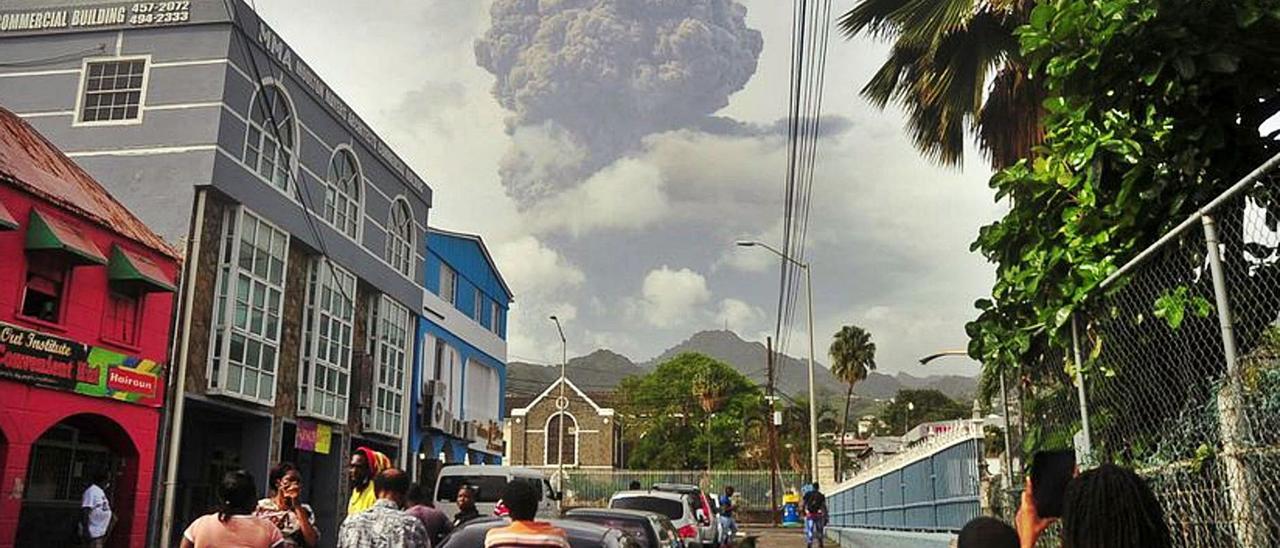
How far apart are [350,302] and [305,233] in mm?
3464

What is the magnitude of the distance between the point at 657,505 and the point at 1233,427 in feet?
46.6

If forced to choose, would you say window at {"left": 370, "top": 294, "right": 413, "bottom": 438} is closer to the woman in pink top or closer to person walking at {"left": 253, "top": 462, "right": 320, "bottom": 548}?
person walking at {"left": 253, "top": 462, "right": 320, "bottom": 548}

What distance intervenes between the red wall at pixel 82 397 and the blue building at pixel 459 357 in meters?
14.0

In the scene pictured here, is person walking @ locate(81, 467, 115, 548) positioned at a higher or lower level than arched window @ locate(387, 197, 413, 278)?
lower

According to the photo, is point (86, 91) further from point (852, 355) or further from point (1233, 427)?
point (852, 355)

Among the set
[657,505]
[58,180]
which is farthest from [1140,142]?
[58,180]

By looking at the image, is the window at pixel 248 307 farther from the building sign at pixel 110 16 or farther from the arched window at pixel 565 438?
the arched window at pixel 565 438

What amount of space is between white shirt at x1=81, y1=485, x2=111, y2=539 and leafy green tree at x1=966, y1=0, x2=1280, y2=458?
1567 cm

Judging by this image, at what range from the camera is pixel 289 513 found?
6.91m

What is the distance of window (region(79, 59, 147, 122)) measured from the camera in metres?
21.2

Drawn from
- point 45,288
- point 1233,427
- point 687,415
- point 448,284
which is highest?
point 448,284

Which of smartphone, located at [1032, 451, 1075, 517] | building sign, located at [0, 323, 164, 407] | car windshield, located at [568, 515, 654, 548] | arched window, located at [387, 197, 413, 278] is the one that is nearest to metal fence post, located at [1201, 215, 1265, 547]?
smartphone, located at [1032, 451, 1075, 517]

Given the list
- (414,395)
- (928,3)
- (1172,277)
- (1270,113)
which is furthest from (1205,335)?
(414,395)

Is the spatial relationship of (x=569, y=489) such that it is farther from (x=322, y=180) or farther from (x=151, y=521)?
(x=151, y=521)
